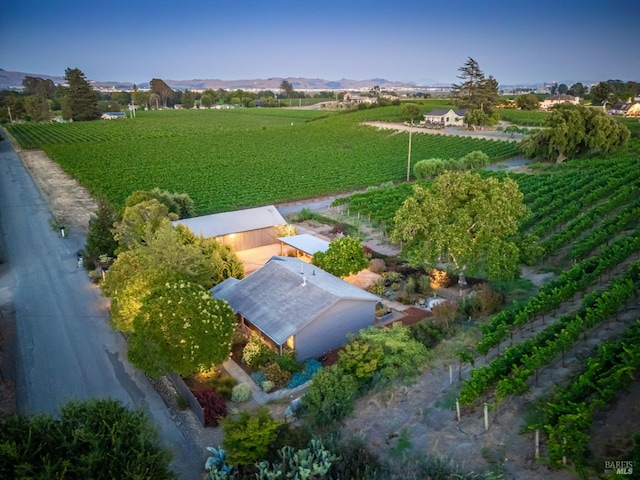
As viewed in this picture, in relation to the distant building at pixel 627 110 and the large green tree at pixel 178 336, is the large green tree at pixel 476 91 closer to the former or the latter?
the distant building at pixel 627 110

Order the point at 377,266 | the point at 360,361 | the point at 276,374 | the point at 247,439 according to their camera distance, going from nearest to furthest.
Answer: the point at 247,439
the point at 360,361
the point at 276,374
the point at 377,266

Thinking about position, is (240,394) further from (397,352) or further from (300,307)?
(397,352)

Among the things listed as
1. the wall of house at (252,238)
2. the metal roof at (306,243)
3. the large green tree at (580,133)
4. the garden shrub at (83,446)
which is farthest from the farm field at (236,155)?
the garden shrub at (83,446)

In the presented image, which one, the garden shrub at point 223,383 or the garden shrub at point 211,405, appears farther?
the garden shrub at point 223,383

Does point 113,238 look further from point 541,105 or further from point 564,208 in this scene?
point 541,105

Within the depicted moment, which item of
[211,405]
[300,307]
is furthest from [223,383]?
[300,307]

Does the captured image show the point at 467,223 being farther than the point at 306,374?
Yes
